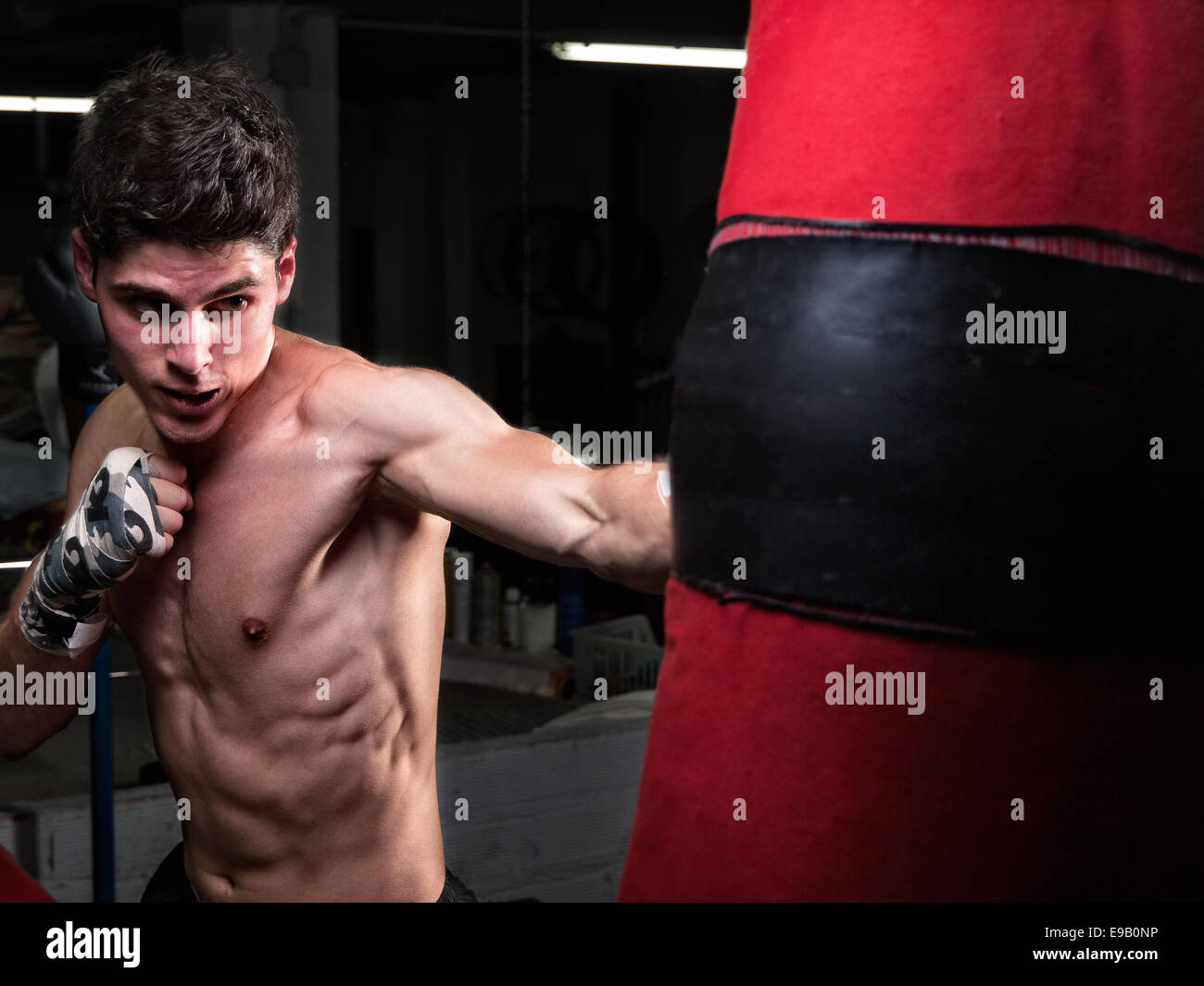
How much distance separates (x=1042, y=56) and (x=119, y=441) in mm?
1177

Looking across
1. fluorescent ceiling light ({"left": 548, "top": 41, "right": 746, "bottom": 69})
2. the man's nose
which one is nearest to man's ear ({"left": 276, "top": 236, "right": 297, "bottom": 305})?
the man's nose

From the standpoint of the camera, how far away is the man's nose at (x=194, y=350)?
115 centimetres

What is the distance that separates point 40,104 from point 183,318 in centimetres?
388

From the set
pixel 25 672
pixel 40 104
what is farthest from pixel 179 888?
pixel 40 104

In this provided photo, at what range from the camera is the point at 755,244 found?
2.33 feet

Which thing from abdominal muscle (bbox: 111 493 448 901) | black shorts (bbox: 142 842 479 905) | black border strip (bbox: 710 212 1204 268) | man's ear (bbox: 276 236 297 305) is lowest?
black shorts (bbox: 142 842 479 905)

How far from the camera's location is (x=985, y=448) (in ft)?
2.09

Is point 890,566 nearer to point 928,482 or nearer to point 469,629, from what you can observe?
point 928,482

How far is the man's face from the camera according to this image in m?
1.15

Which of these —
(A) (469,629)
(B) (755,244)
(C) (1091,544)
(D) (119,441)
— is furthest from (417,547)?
(A) (469,629)

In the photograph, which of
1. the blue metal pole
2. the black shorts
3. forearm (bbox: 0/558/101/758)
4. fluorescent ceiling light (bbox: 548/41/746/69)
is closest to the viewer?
forearm (bbox: 0/558/101/758)

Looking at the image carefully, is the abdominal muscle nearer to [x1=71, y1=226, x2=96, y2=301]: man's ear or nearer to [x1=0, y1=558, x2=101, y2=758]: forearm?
[x1=0, y1=558, x2=101, y2=758]: forearm

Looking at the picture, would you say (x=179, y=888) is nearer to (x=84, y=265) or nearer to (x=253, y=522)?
(x=253, y=522)

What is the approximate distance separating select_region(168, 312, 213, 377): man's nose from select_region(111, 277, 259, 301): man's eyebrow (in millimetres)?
29
